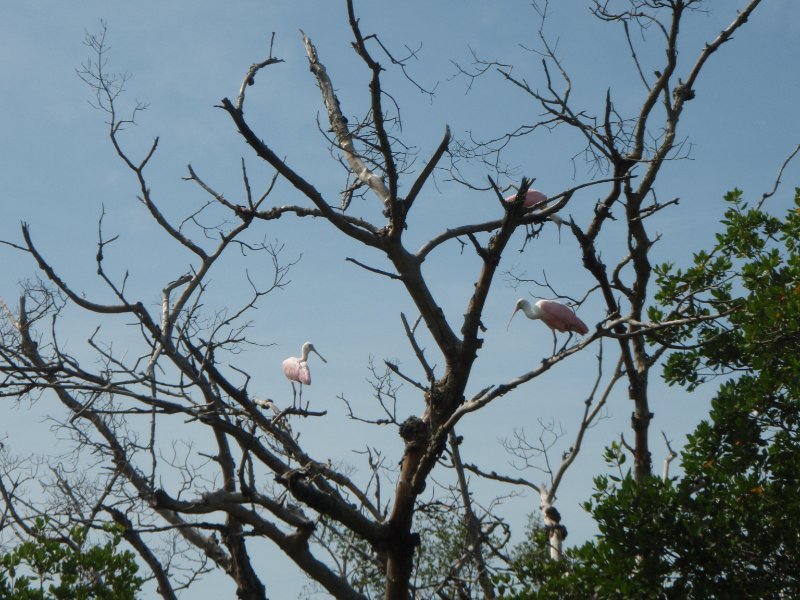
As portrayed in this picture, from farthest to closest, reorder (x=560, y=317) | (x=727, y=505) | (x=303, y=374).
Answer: (x=303, y=374) → (x=560, y=317) → (x=727, y=505)

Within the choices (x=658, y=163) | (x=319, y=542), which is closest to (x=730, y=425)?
(x=658, y=163)

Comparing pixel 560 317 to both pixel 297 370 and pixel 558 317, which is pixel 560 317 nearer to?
pixel 558 317

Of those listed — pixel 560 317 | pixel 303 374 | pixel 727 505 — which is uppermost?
pixel 303 374

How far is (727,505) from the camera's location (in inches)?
201

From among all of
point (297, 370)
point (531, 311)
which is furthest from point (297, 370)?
point (531, 311)

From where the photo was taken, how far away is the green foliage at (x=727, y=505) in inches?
195

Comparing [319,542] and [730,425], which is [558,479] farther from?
[730,425]

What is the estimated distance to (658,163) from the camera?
23.1ft

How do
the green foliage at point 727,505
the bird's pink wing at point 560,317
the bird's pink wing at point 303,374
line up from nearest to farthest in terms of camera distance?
the green foliage at point 727,505
the bird's pink wing at point 560,317
the bird's pink wing at point 303,374

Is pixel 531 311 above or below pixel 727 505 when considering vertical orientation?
above

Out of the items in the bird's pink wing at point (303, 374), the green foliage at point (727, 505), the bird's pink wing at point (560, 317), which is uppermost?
the bird's pink wing at point (303, 374)

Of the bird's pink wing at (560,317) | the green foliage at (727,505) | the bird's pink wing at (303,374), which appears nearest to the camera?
the green foliage at (727,505)

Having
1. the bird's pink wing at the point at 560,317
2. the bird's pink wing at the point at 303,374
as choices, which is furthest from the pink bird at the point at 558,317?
the bird's pink wing at the point at 303,374

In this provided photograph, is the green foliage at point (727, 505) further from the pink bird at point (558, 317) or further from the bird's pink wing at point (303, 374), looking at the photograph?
the bird's pink wing at point (303, 374)
